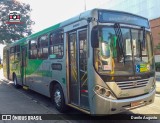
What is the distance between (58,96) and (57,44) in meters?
1.80

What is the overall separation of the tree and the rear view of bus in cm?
2457

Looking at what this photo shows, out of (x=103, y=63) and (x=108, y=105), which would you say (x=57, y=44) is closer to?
(x=103, y=63)

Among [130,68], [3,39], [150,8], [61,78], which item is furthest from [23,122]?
[150,8]

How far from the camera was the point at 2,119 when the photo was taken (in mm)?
7352

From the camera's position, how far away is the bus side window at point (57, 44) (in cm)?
798

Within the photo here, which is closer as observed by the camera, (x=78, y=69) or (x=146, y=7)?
(x=78, y=69)

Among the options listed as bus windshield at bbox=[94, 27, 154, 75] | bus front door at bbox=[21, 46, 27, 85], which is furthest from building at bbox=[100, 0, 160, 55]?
bus windshield at bbox=[94, 27, 154, 75]

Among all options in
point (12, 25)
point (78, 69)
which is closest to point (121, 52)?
point (78, 69)

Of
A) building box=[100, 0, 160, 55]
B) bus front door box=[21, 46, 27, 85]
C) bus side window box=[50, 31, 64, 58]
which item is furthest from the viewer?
building box=[100, 0, 160, 55]

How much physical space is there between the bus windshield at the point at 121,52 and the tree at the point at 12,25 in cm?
2463

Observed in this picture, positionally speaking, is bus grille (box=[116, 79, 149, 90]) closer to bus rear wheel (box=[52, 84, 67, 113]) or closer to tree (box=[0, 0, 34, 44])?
bus rear wheel (box=[52, 84, 67, 113])

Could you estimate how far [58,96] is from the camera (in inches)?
320

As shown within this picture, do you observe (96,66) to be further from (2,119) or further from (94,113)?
(2,119)

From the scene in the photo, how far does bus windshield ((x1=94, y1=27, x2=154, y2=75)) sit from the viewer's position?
6.06 m
